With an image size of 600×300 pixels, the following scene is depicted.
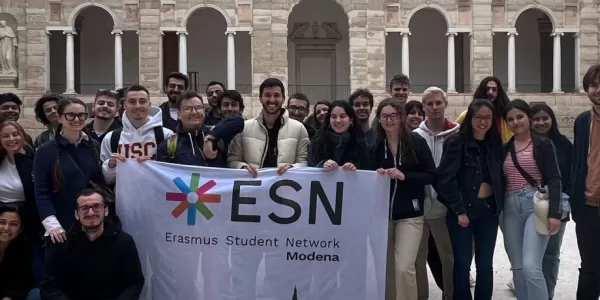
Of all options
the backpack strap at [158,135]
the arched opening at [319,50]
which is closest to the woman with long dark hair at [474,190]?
the backpack strap at [158,135]

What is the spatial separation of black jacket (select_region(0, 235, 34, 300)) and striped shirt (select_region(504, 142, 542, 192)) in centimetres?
475

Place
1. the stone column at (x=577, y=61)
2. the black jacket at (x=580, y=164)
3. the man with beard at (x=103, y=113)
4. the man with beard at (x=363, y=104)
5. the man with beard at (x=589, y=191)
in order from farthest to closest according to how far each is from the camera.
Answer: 1. the stone column at (x=577, y=61)
2. the man with beard at (x=363, y=104)
3. the man with beard at (x=103, y=113)
4. the black jacket at (x=580, y=164)
5. the man with beard at (x=589, y=191)

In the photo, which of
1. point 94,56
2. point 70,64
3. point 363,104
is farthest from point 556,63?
point 363,104

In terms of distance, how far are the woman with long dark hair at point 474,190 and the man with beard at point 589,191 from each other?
0.71 m

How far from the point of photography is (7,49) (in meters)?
23.7

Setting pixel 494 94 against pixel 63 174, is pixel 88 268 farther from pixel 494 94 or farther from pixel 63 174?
pixel 494 94

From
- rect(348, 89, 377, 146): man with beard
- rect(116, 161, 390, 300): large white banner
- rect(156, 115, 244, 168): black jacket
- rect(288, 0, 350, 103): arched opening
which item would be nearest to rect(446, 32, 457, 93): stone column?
rect(288, 0, 350, 103): arched opening

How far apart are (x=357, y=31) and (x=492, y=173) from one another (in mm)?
19362

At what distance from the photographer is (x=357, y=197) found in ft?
19.6

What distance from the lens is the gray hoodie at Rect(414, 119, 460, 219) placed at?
618 cm

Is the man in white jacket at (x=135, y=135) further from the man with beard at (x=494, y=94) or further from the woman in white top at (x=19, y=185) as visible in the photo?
the man with beard at (x=494, y=94)

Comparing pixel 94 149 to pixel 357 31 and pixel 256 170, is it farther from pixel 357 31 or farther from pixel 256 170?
pixel 357 31

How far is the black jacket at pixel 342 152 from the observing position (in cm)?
601

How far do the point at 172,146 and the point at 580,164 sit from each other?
3918 millimetres
